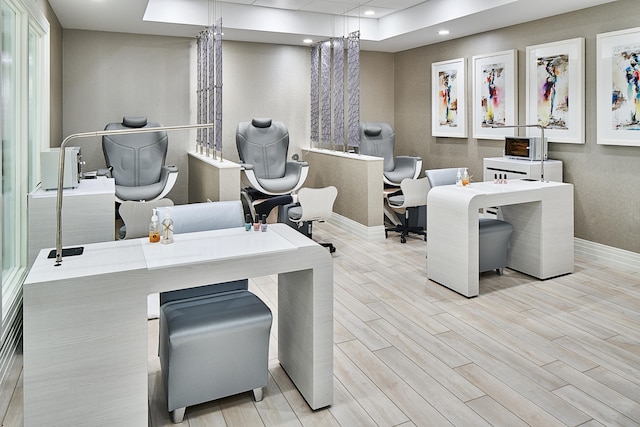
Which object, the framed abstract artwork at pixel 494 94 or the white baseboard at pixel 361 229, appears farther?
the white baseboard at pixel 361 229

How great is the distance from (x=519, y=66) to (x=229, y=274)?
4609 millimetres

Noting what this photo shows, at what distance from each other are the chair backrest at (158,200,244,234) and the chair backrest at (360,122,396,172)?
3.80 meters

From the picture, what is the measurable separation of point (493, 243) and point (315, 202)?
1669mm

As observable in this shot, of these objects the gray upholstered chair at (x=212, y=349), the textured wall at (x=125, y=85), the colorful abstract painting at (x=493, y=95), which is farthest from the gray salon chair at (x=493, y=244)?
the textured wall at (x=125, y=85)

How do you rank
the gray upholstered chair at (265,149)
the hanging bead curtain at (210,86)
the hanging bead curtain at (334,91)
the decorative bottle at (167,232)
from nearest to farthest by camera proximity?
the decorative bottle at (167,232) → the hanging bead curtain at (210,86) → the gray upholstered chair at (265,149) → the hanging bead curtain at (334,91)

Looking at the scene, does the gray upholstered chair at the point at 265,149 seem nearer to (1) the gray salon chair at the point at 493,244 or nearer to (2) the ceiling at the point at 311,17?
(2) the ceiling at the point at 311,17

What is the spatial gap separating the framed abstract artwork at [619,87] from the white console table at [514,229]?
86 centimetres

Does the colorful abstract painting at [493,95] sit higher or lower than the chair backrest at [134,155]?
higher

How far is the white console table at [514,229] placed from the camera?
12.0 feet

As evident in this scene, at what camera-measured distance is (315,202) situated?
470 centimetres

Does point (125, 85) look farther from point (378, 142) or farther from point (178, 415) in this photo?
point (178, 415)

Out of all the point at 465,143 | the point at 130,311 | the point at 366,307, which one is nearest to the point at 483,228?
the point at 366,307

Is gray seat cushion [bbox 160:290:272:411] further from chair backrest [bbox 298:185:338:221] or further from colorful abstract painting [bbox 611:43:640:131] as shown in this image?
colorful abstract painting [bbox 611:43:640:131]

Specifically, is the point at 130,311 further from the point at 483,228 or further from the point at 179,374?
the point at 483,228
